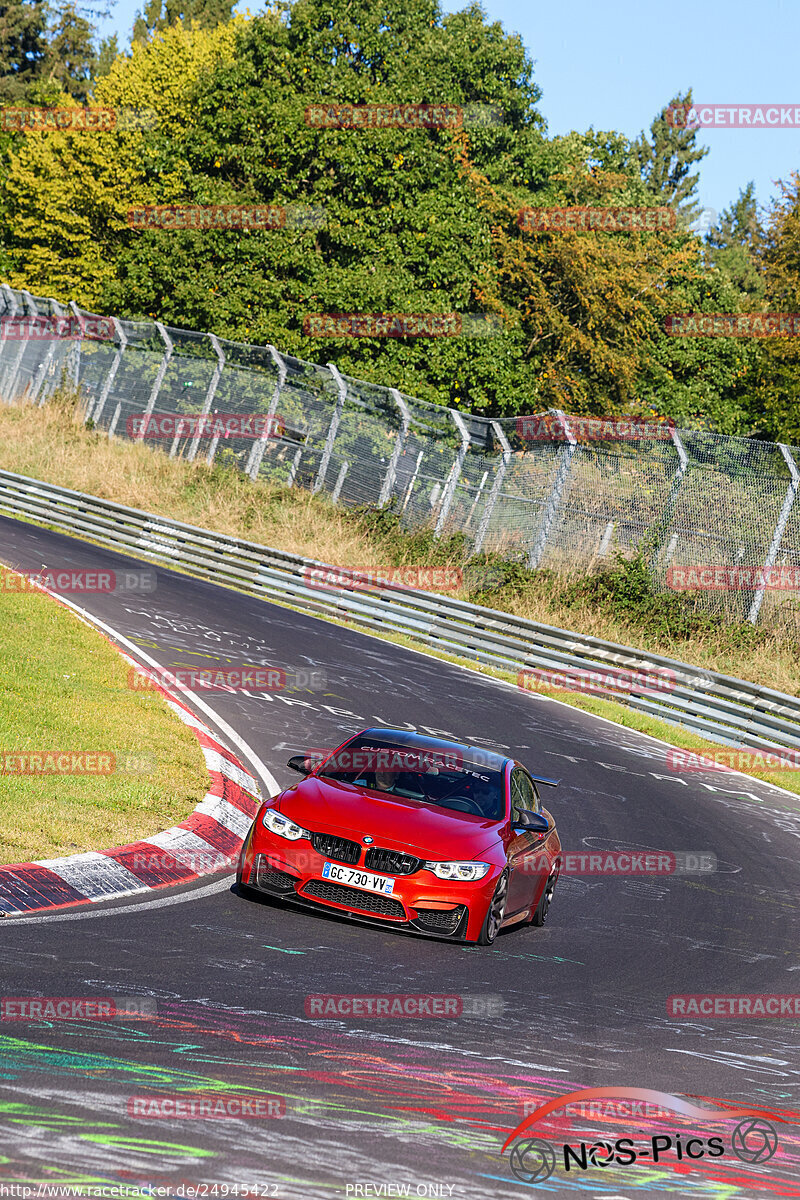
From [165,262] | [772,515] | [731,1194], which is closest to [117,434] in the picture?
[165,262]

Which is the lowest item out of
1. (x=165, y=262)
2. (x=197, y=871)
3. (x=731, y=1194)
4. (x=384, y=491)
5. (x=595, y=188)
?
(x=197, y=871)

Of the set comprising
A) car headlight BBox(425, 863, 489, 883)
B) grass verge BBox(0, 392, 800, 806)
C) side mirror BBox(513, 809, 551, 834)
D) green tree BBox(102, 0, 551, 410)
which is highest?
green tree BBox(102, 0, 551, 410)

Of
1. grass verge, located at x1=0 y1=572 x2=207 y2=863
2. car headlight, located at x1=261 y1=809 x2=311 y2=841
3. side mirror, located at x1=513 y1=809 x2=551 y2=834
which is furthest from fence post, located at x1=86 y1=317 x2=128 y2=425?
car headlight, located at x1=261 y1=809 x2=311 y2=841

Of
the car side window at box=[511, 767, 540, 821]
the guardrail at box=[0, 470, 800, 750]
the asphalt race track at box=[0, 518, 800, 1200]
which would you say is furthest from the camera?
the guardrail at box=[0, 470, 800, 750]

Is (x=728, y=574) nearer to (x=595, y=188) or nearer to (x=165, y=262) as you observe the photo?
(x=165, y=262)

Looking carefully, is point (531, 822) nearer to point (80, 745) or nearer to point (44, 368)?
point (80, 745)

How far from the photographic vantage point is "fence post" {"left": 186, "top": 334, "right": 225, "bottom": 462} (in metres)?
31.1

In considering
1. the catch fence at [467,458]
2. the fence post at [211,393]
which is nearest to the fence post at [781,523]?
the catch fence at [467,458]

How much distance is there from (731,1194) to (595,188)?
4920 centimetres

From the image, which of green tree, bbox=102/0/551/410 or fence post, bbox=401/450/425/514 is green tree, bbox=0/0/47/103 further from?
fence post, bbox=401/450/425/514

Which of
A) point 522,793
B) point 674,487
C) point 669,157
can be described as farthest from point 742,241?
point 522,793

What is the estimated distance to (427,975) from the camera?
7.89 metres

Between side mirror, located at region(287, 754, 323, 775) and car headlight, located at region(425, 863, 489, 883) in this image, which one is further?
side mirror, located at region(287, 754, 323, 775)

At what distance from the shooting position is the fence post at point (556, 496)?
24766 mm
